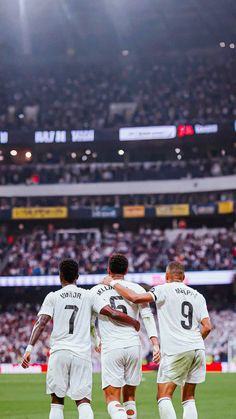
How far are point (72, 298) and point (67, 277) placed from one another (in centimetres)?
28

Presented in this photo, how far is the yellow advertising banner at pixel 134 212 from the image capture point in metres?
60.8

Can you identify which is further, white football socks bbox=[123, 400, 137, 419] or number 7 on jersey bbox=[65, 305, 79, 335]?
white football socks bbox=[123, 400, 137, 419]

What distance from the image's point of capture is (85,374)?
1168 cm

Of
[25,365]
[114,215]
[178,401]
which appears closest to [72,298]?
[25,365]

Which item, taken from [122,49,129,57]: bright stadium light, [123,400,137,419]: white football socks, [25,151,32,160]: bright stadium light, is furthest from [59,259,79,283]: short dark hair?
[122,49,129,57]: bright stadium light

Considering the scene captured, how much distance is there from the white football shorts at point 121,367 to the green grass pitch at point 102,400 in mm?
5468

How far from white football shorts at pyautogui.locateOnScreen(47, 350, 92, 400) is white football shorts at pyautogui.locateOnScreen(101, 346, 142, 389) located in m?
0.32

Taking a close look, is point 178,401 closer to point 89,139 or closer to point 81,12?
point 89,139

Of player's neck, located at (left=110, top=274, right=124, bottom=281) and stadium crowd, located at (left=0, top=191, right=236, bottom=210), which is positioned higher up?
player's neck, located at (left=110, top=274, right=124, bottom=281)

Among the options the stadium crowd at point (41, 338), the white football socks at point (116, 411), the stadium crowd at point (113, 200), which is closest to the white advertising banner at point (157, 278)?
the stadium crowd at point (41, 338)

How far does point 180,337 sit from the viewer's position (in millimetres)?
12234

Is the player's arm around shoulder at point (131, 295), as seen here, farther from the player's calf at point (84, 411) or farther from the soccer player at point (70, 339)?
the player's calf at point (84, 411)

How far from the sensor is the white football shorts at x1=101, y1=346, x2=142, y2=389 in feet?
38.8

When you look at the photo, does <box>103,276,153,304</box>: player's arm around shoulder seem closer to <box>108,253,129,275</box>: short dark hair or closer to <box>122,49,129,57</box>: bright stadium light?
<box>108,253,129,275</box>: short dark hair
